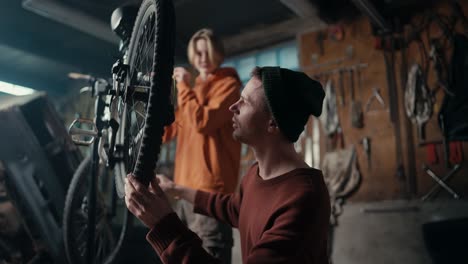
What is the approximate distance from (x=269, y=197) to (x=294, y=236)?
21 centimetres

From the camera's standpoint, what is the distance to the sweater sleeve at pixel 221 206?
142 cm

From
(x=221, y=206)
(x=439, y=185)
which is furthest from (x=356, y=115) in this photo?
(x=221, y=206)

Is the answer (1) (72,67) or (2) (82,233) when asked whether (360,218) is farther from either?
(1) (72,67)

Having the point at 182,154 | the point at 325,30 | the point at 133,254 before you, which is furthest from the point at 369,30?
the point at 133,254

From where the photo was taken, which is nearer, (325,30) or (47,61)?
(325,30)

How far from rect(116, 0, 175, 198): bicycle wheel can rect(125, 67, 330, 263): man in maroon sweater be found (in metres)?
0.10

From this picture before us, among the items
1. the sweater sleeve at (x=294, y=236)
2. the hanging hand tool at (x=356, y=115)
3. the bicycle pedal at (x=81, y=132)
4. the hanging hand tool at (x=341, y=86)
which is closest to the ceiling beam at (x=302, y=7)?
the hanging hand tool at (x=341, y=86)

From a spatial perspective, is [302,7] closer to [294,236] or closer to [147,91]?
[147,91]

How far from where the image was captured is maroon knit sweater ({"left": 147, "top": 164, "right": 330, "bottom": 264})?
925mm

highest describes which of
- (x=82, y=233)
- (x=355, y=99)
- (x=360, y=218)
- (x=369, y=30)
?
(x=369, y=30)

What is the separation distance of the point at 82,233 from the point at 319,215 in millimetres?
1530

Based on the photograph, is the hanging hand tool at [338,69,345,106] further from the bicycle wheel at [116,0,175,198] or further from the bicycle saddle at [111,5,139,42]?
the bicycle wheel at [116,0,175,198]

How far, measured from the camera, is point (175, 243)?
0.94 meters

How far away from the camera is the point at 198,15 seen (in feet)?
12.8
